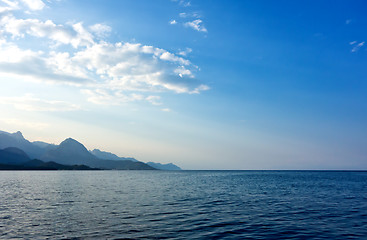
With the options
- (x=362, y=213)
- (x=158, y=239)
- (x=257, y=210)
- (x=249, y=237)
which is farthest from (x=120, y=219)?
(x=362, y=213)

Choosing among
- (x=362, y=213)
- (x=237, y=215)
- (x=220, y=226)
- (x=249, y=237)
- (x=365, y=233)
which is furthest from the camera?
(x=362, y=213)

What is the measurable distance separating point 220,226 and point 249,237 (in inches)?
181

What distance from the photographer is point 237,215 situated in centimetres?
3328

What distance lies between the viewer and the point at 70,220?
96.0 feet

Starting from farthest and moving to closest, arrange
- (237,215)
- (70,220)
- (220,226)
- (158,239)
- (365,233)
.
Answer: (237,215), (70,220), (220,226), (365,233), (158,239)

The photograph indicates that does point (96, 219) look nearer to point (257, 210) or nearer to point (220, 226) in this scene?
point (220, 226)

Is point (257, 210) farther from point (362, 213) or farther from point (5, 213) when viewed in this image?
point (5, 213)

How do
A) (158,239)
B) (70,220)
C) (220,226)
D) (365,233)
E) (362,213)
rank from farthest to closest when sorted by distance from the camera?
(362,213)
(70,220)
(220,226)
(365,233)
(158,239)

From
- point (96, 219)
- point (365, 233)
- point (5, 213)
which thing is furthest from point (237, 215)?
point (5, 213)

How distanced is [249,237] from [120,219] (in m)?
16.4

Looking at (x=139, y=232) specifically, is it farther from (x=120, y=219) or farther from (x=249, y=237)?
(x=249, y=237)

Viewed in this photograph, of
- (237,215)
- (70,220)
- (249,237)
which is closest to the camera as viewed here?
(249,237)

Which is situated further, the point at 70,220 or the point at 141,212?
the point at 141,212

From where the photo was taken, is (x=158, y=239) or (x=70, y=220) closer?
(x=158, y=239)
